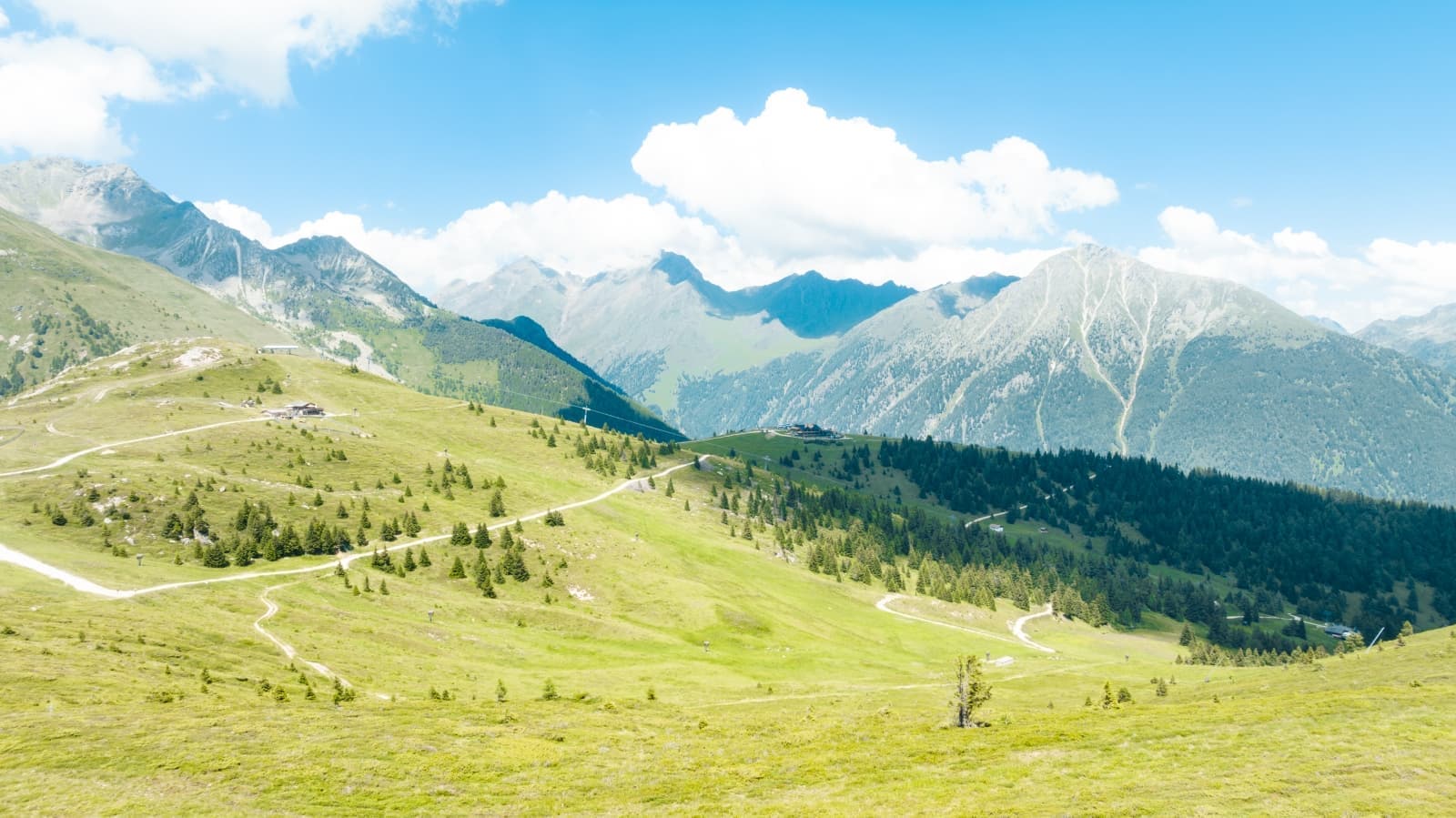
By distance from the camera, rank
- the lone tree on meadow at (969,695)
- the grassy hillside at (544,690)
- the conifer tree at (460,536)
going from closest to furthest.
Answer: the grassy hillside at (544,690)
the lone tree on meadow at (969,695)
the conifer tree at (460,536)

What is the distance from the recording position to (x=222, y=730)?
41281mm

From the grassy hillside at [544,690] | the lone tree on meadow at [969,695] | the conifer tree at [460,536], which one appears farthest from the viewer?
the conifer tree at [460,536]

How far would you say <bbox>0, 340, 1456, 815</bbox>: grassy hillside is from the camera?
36031 mm

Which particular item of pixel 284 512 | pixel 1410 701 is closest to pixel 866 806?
pixel 1410 701

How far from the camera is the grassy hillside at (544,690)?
3603 centimetres

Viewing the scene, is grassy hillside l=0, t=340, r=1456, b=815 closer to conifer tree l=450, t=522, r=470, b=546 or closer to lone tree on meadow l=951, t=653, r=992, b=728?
conifer tree l=450, t=522, r=470, b=546

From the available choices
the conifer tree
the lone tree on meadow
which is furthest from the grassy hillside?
the lone tree on meadow

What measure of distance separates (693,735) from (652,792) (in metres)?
14.3

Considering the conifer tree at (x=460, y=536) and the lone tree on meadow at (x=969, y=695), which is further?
the conifer tree at (x=460, y=536)

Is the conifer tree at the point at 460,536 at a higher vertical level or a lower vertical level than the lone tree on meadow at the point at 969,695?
lower

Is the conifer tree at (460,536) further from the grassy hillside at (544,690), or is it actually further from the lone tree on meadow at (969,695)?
the lone tree on meadow at (969,695)

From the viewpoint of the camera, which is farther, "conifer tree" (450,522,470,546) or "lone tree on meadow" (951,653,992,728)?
"conifer tree" (450,522,470,546)

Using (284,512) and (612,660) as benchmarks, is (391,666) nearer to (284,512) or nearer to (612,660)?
(612,660)

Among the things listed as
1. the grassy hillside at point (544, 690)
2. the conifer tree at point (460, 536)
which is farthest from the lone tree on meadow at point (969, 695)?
the conifer tree at point (460, 536)
